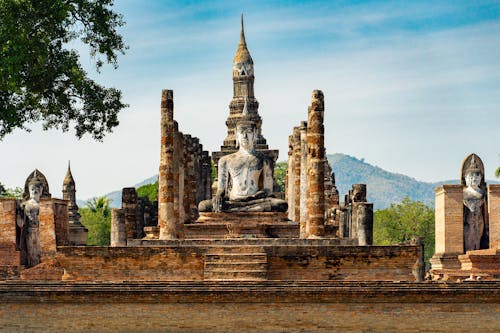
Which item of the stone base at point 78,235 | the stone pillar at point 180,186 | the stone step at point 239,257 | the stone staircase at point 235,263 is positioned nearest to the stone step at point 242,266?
the stone staircase at point 235,263

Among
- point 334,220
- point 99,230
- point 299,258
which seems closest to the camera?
point 299,258

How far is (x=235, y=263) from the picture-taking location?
22.0 metres

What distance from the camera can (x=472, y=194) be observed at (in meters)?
29.9

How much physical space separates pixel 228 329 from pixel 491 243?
1284 centimetres

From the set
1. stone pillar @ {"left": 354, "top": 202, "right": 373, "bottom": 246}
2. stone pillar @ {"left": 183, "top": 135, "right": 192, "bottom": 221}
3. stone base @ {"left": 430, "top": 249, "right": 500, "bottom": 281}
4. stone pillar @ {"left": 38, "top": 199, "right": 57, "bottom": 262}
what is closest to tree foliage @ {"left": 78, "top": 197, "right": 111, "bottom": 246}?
stone pillar @ {"left": 183, "top": 135, "right": 192, "bottom": 221}

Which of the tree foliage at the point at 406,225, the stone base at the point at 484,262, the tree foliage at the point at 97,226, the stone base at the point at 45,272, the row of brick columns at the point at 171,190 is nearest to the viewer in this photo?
the stone base at the point at 484,262

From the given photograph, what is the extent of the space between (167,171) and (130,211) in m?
8.23

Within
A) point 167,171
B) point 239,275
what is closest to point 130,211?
point 167,171

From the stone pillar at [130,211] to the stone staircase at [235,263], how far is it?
13.4 meters

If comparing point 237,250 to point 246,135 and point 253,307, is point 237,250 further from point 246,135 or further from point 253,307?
point 246,135

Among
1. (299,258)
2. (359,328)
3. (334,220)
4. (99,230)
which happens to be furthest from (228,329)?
(99,230)

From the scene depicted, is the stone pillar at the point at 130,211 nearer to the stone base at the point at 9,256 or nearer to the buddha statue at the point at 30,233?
the buddha statue at the point at 30,233

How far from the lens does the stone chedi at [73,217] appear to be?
37.5 m

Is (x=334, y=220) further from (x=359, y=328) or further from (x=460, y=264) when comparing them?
(x=359, y=328)
